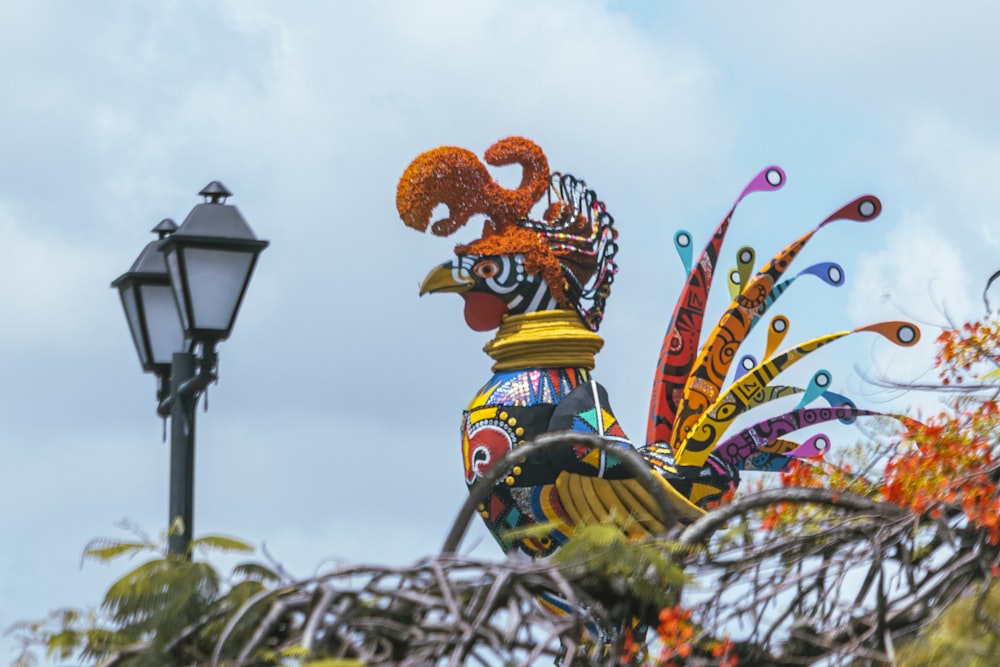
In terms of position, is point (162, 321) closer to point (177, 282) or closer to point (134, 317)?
point (134, 317)

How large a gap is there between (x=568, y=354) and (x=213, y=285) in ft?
17.3

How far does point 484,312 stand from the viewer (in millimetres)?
11719

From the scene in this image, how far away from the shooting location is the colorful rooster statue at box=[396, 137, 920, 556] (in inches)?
434

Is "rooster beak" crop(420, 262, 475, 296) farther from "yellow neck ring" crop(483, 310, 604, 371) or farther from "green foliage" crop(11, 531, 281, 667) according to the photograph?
"green foliage" crop(11, 531, 281, 667)

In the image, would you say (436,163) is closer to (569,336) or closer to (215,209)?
(569,336)

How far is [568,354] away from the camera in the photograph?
1151cm

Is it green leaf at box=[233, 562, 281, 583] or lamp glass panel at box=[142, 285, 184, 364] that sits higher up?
lamp glass panel at box=[142, 285, 184, 364]

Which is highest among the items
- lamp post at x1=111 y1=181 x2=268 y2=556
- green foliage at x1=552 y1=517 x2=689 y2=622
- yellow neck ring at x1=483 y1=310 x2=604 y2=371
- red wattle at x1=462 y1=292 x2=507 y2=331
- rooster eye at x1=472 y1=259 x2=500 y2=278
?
rooster eye at x1=472 y1=259 x2=500 y2=278

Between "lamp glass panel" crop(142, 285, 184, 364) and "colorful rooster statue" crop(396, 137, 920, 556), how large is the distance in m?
3.97

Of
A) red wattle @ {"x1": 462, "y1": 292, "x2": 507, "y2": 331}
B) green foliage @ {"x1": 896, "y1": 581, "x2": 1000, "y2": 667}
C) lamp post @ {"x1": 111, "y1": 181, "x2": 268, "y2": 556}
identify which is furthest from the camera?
red wattle @ {"x1": 462, "y1": 292, "x2": 507, "y2": 331}

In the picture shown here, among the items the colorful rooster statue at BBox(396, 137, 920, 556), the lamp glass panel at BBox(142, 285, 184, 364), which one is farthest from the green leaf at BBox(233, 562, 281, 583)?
the colorful rooster statue at BBox(396, 137, 920, 556)

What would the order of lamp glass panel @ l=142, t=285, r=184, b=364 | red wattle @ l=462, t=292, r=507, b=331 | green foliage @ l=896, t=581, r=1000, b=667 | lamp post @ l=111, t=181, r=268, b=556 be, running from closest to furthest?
green foliage @ l=896, t=581, r=1000, b=667
lamp post @ l=111, t=181, r=268, b=556
lamp glass panel @ l=142, t=285, r=184, b=364
red wattle @ l=462, t=292, r=507, b=331

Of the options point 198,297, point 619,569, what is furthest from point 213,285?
point 619,569

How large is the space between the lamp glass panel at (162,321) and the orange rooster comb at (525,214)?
428cm
